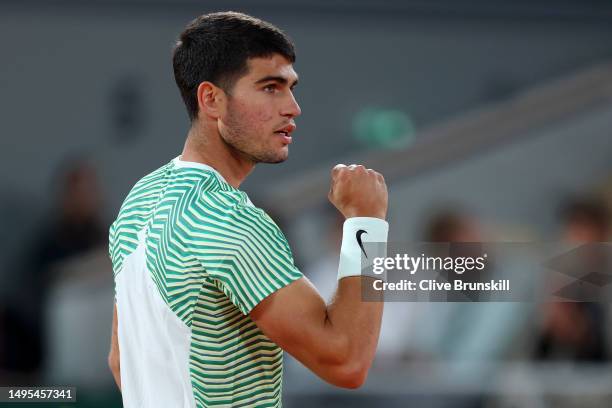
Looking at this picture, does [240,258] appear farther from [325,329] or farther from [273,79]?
[273,79]

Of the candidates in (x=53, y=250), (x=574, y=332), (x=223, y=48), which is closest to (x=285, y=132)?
(x=223, y=48)

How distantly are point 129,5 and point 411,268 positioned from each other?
11.3ft

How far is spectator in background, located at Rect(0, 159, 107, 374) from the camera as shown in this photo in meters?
4.79

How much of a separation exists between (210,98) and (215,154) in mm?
96

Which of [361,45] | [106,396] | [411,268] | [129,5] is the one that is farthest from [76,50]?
[411,268]

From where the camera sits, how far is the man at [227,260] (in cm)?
160

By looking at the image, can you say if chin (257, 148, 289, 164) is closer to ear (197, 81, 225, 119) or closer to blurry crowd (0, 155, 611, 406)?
ear (197, 81, 225, 119)

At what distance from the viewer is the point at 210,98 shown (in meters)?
1.81

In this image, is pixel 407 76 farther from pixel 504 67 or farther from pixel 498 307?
pixel 498 307

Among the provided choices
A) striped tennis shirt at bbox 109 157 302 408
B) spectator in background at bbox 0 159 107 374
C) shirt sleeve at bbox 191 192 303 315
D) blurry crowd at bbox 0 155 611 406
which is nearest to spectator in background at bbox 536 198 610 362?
blurry crowd at bbox 0 155 611 406

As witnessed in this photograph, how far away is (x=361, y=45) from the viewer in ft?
18.7
